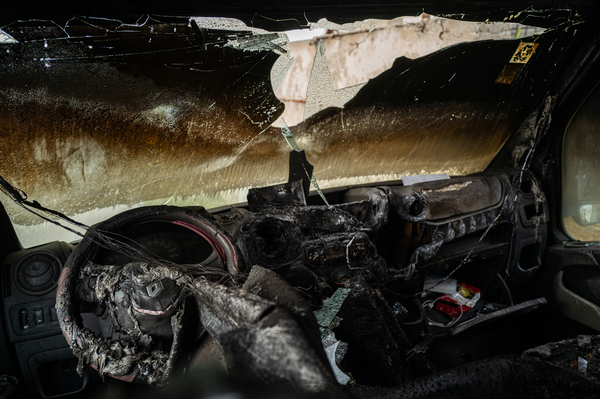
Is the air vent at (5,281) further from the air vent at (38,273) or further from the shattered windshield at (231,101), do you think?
the shattered windshield at (231,101)

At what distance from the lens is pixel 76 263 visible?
101 cm

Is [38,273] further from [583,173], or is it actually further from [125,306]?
[583,173]

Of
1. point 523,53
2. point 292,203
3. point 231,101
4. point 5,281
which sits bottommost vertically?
point 5,281

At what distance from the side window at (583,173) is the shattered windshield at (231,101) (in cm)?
29

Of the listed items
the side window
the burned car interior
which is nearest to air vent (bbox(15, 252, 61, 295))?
the burned car interior

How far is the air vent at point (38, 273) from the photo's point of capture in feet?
3.91

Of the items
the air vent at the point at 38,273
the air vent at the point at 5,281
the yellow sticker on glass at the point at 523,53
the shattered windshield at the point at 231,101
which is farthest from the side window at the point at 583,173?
the air vent at the point at 5,281

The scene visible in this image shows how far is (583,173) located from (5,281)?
112 inches

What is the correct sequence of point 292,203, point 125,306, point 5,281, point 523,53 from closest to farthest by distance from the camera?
1. point 125,306
2. point 5,281
3. point 292,203
4. point 523,53

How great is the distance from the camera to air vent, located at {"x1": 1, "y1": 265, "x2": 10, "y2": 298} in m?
1.18

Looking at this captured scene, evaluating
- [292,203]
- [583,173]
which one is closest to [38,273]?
[292,203]

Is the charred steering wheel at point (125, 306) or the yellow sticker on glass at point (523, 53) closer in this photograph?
the charred steering wheel at point (125, 306)

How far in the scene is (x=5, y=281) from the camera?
3.91 feet

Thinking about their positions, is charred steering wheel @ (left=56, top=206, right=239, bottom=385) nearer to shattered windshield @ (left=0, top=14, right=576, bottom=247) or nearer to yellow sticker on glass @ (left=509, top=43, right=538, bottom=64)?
shattered windshield @ (left=0, top=14, right=576, bottom=247)
